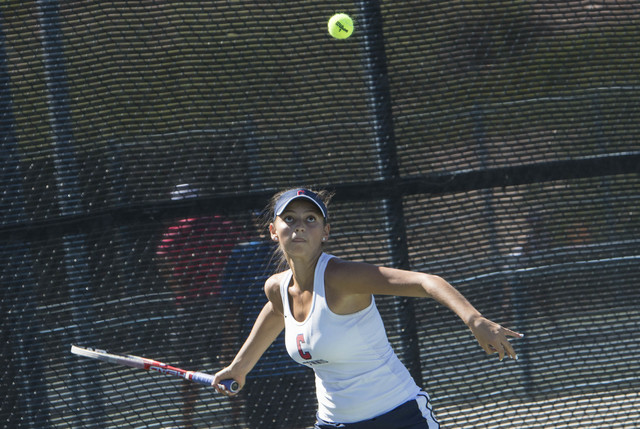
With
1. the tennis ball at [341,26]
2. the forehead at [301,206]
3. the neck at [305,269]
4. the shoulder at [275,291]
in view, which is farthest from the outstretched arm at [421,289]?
the tennis ball at [341,26]

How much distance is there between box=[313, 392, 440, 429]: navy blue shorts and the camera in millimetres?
2818

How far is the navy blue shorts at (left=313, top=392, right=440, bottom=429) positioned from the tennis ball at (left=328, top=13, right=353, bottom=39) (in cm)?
173

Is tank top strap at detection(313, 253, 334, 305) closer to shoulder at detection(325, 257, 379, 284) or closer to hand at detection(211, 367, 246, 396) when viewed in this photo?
shoulder at detection(325, 257, 379, 284)

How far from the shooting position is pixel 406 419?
283cm

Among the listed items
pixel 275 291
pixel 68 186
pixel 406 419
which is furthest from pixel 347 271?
pixel 68 186

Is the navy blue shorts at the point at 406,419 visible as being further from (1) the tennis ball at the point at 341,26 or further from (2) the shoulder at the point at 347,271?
(1) the tennis ball at the point at 341,26

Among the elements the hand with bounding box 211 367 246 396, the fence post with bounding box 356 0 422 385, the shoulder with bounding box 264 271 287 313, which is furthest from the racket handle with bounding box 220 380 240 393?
the fence post with bounding box 356 0 422 385

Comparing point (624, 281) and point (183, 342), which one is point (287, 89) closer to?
point (183, 342)

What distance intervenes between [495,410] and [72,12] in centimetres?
272

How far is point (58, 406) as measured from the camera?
380 cm

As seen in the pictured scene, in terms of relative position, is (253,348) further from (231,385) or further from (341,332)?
(341,332)

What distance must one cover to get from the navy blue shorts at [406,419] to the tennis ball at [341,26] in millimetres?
1734

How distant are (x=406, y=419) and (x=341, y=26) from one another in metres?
1.82

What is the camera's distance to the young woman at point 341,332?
278cm
